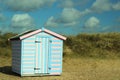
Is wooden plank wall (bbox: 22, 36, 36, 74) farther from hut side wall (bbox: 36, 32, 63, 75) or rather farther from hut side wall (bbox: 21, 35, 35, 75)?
hut side wall (bbox: 36, 32, 63, 75)

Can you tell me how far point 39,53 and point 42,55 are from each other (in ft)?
0.70

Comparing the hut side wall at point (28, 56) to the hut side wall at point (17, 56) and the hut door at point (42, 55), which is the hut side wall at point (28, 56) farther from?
the hut side wall at point (17, 56)

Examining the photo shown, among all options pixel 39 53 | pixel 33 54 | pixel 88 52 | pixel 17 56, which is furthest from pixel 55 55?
pixel 88 52

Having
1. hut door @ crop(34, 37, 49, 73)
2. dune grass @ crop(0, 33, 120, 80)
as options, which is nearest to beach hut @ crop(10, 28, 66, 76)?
hut door @ crop(34, 37, 49, 73)

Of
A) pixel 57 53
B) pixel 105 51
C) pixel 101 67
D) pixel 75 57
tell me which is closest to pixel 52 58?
pixel 57 53

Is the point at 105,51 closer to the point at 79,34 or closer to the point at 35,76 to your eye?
the point at 79,34

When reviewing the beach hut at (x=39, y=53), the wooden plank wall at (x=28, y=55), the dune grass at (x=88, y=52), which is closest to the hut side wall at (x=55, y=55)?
the beach hut at (x=39, y=53)

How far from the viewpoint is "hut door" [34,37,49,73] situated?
1928 cm

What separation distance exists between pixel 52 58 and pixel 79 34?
53.4ft

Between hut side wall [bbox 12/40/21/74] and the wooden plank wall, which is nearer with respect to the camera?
the wooden plank wall

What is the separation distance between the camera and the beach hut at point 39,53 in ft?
62.6

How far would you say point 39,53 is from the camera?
1934 centimetres

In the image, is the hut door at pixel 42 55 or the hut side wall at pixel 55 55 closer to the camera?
the hut door at pixel 42 55

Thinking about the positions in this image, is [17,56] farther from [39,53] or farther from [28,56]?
[39,53]
